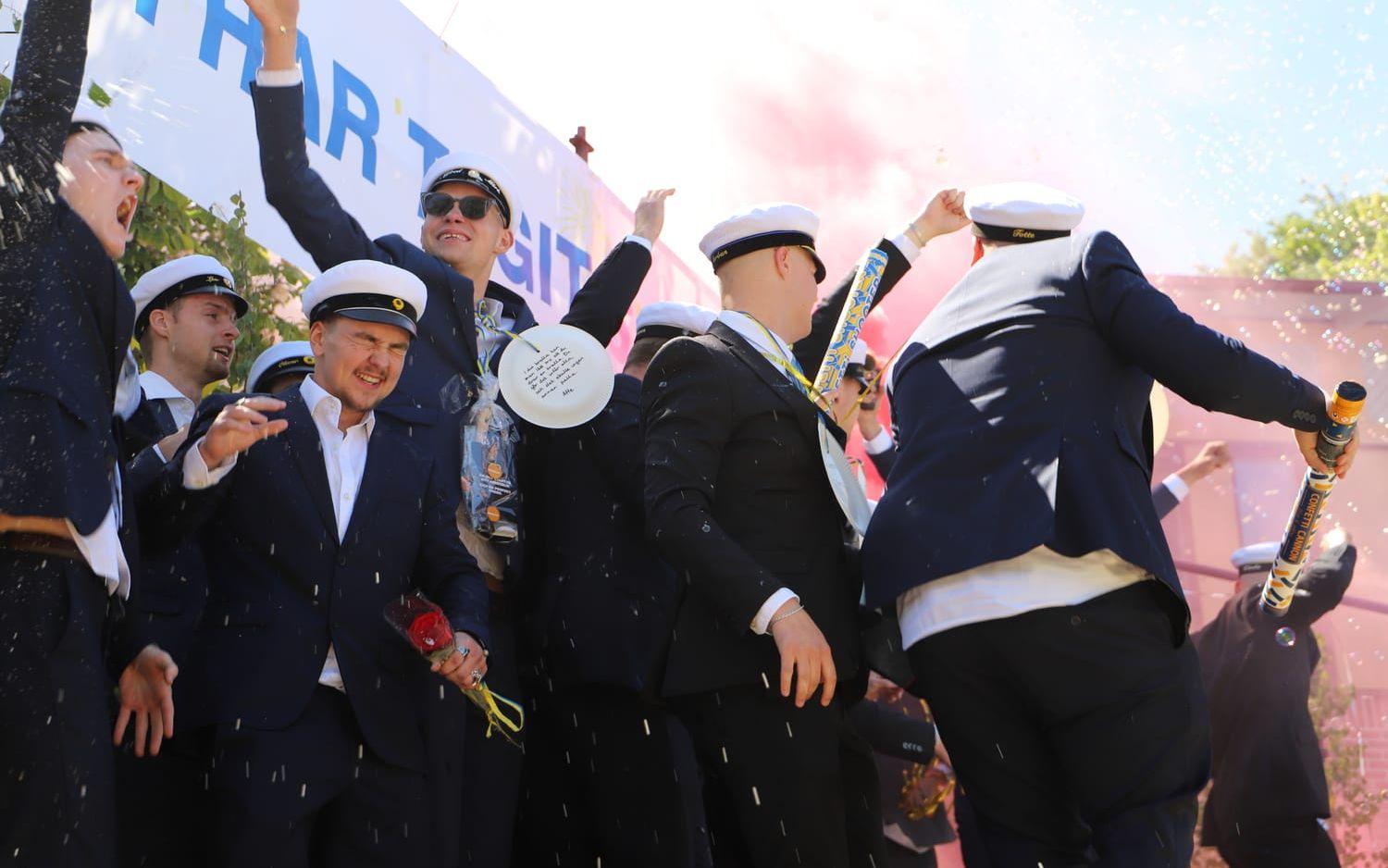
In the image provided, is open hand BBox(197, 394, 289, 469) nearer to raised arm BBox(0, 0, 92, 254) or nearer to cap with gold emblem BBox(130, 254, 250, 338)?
raised arm BBox(0, 0, 92, 254)

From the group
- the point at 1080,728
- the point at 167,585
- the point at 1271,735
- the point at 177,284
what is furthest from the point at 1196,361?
the point at 1271,735

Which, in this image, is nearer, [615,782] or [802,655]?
[802,655]

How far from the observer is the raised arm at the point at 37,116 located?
8.68ft

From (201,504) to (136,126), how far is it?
2.05 m

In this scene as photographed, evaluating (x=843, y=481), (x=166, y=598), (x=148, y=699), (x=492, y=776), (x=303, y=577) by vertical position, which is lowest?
(x=492, y=776)

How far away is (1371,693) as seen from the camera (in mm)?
17266

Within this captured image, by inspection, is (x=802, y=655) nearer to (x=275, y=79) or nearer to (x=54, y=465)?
(x=54, y=465)

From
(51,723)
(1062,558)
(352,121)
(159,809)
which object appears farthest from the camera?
(352,121)

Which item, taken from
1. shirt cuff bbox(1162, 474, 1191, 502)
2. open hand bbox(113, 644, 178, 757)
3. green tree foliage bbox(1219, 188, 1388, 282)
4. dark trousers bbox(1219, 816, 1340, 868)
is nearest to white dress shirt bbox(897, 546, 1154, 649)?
open hand bbox(113, 644, 178, 757)

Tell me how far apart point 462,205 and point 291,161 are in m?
0.68

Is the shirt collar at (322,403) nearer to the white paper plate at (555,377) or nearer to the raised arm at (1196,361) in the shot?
the white paper plate at (555,377)

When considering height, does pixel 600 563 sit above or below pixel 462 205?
below

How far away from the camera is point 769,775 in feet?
9.77

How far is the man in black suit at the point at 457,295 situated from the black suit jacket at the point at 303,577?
0.26 metres
